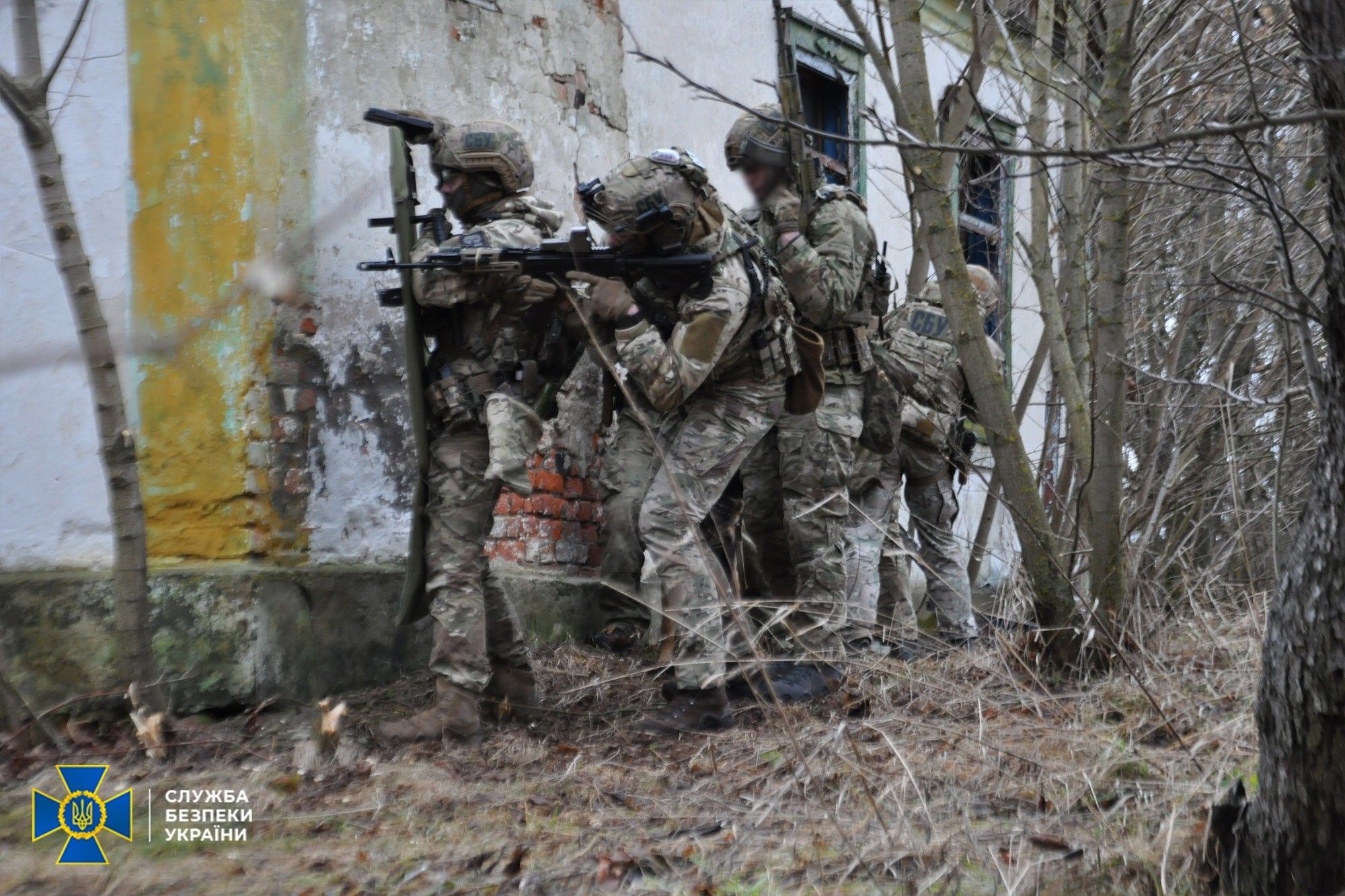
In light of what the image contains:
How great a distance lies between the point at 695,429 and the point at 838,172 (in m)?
3.93

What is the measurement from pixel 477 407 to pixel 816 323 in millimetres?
1399

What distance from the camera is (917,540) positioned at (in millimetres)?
5961

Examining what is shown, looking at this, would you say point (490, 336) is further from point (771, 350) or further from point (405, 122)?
point (771, 350)

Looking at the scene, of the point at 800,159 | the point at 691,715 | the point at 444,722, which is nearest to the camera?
the point at 444,722

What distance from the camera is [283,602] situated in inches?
164

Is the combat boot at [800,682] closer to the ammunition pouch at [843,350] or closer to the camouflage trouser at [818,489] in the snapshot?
the camouflage trouser at [818,489]

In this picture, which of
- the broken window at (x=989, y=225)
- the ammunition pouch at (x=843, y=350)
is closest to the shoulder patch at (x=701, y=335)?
the ammunition pouch at (x=843, y=350)

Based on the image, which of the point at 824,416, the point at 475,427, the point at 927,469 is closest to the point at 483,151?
the point at 475,427

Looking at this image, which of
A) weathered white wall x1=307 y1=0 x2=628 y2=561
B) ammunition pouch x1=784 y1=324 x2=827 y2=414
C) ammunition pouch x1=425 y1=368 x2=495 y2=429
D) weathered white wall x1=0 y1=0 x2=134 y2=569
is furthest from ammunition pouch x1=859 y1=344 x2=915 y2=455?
weathered white wall x1=0 y1=0 x2=134 y2=569

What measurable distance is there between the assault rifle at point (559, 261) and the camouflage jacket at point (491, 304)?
4cm

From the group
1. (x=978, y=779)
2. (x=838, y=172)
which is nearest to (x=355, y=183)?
(x=978, y=779)

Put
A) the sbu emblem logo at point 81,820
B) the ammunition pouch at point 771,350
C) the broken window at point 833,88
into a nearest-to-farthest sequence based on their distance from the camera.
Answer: the sbu emblem logo at point 81,820 < the ammunition pouch at point 771,350 < the broken window at point 833,88

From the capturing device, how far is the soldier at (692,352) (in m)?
3.90

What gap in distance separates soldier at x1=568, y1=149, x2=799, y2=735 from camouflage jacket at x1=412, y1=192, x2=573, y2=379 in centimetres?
23
